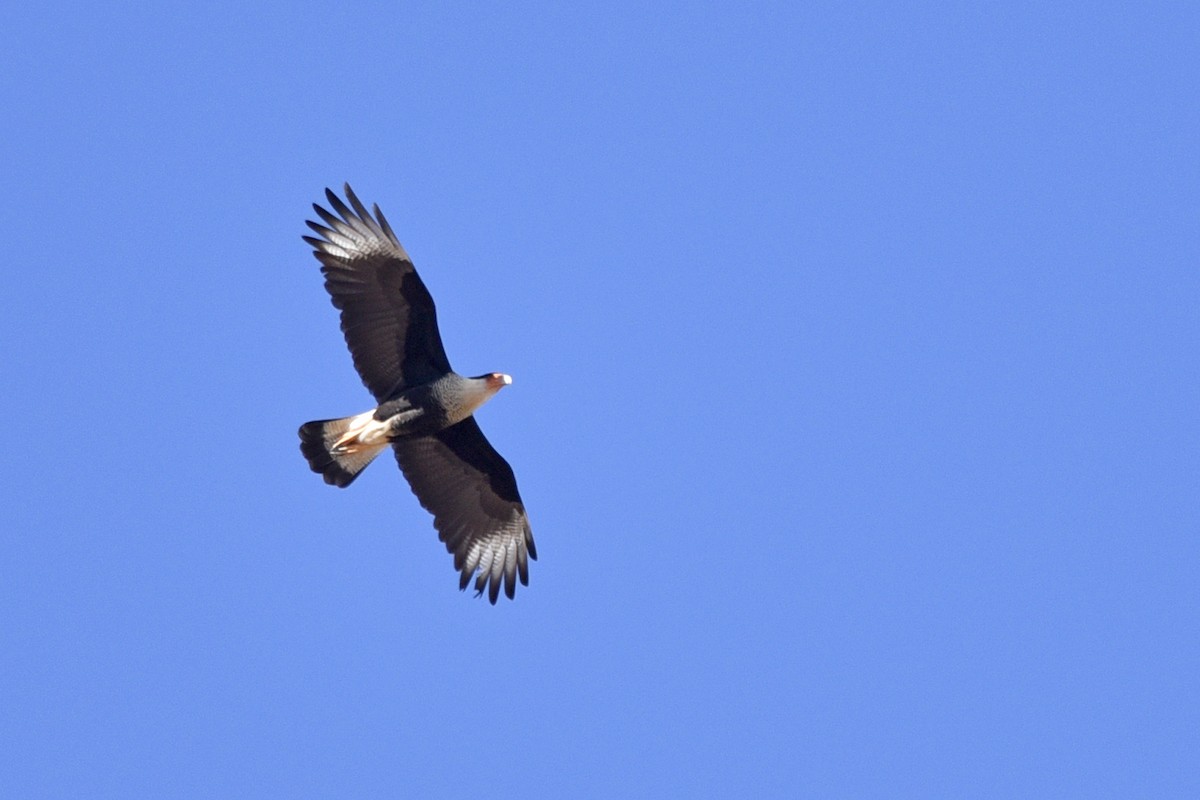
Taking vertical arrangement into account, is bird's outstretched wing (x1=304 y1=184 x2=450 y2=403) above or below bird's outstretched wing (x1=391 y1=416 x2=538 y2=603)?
above

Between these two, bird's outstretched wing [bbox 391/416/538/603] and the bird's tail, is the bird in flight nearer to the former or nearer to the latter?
the bird's tail

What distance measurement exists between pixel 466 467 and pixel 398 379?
46.9 inches

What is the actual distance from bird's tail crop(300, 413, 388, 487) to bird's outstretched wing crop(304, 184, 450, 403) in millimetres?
439

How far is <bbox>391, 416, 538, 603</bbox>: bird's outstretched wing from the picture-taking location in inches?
628

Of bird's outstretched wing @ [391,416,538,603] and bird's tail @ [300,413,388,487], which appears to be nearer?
bird's tail @ [300,413,388,487]

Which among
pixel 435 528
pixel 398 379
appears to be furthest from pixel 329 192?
pixel 435 528

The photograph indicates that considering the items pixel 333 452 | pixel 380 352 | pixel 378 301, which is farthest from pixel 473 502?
pixel 378 301

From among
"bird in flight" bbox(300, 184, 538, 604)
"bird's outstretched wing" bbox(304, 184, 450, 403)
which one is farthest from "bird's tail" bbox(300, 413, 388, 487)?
"bird's outstretched wing" bbox(304, 184, 450, 403)

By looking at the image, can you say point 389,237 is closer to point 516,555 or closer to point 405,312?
point 405,312

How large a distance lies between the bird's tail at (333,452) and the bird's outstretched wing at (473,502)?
1.69 feet

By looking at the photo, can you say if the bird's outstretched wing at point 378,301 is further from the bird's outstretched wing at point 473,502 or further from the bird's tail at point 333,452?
the bird's outstretched wing at point 473,502

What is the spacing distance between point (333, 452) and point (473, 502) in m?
1.45

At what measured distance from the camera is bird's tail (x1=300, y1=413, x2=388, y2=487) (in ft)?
50.3

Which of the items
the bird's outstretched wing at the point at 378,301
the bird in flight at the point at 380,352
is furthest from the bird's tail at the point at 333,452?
the bird's outstretched wing at the point at 378,301
